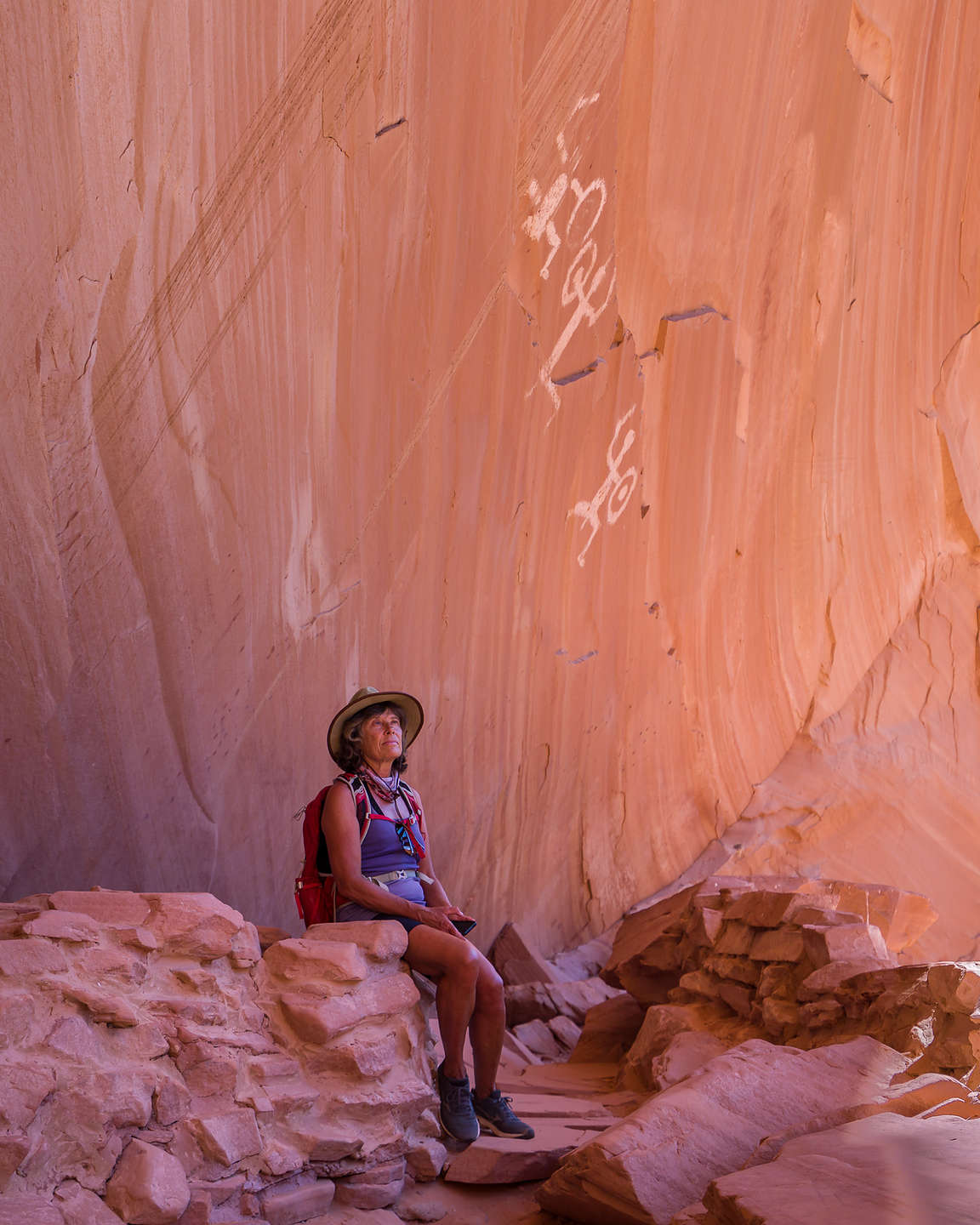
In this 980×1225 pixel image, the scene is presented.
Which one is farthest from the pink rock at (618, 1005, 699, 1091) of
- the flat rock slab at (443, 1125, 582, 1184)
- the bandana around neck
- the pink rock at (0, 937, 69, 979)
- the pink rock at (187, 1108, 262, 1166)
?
the pink rock at (0, 937, 69, 979)

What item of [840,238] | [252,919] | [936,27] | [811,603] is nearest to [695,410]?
[840,238]

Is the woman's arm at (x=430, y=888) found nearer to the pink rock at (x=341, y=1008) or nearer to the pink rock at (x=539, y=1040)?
the pink rock at (x=341, y=1008)

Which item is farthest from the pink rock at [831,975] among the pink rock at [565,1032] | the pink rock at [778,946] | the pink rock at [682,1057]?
the pink rock at [565,1032]

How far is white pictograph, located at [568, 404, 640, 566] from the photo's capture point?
4.85 meters

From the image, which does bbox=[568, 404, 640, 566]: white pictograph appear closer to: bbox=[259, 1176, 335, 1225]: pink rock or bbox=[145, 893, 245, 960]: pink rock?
bbox=[145, 893, 245, 960]: pink rock

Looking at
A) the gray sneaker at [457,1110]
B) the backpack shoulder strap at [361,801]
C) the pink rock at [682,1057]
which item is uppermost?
the backpack shoulder strap at [361,801]

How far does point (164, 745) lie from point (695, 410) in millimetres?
3094

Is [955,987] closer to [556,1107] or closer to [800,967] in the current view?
[800,967]

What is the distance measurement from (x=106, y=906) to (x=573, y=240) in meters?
2.94

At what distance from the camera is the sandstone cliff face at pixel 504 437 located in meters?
2.81

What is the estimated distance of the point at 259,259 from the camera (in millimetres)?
3055

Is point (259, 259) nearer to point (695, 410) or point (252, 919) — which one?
point (252, 919)

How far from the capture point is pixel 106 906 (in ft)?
7.51

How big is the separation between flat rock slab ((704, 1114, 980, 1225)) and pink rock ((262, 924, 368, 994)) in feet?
3.03
